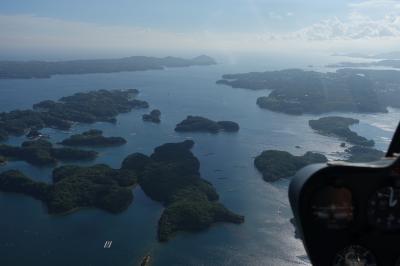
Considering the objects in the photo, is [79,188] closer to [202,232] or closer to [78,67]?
[202,232]

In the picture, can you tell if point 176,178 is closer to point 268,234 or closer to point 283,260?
point 268,234

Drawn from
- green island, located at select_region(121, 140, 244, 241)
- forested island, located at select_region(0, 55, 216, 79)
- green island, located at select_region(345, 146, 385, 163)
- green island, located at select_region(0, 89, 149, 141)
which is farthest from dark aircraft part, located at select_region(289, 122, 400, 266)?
forested island, located at select_region(0, 55, 216, 79)

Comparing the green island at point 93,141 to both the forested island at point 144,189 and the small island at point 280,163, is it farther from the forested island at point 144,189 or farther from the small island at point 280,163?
the small island at point 280,163

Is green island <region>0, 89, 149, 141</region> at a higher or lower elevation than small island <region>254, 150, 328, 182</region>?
lower

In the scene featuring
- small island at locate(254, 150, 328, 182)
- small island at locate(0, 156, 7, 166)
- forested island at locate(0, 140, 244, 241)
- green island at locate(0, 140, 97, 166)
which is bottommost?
small island at locate(0, 156, 7, 166)

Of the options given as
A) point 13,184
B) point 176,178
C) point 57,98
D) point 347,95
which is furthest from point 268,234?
point 57,98

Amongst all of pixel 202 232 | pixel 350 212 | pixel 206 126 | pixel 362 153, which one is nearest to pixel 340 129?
pixel 362 153

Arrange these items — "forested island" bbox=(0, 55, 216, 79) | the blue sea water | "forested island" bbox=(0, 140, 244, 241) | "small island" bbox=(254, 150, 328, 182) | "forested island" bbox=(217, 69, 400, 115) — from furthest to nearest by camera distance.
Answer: "forested island" bbox=(0, 55, 216, 79), "forested island" bbox=(217, 69, 400, 115), "small island" bbox=(254, 150, 328, 182), "forested island" bbox=(0, 140, 244, 241), the blue sea water

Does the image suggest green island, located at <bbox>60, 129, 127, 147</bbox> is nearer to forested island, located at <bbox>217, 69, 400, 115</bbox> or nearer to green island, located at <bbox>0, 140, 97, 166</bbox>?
green island, located at <bbox>0, 140, 97, 166</bbox>
